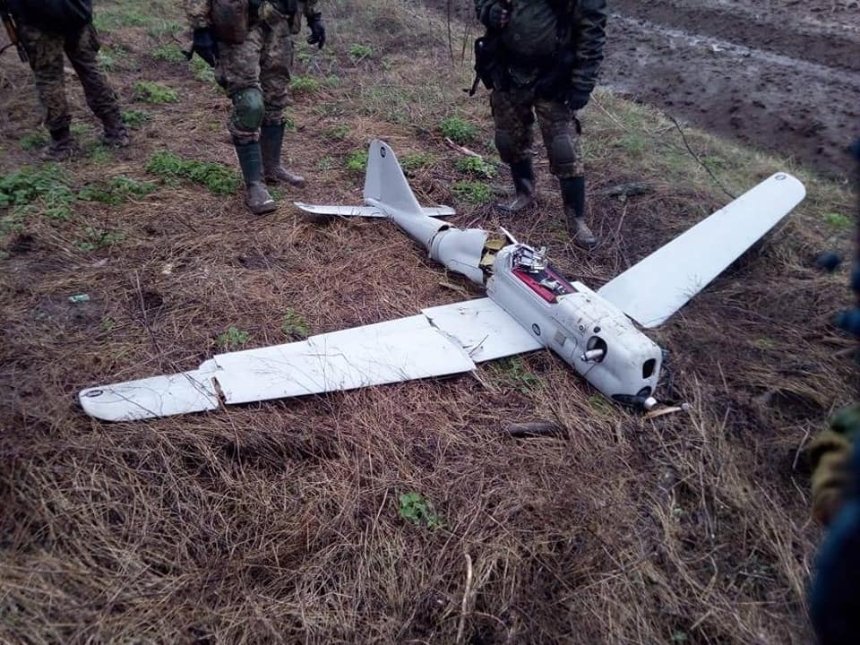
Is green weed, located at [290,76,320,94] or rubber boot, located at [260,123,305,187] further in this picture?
green weed, located at [290,76,320,94]

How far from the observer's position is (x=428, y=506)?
2543 mm

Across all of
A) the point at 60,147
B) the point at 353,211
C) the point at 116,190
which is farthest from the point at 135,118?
the point at 353,211

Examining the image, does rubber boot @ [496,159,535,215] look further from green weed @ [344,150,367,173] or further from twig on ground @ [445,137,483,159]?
green weed @ [344,150,367,173]

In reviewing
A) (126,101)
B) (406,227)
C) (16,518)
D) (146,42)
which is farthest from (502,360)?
(146,42)

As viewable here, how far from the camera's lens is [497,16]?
13.5 ft

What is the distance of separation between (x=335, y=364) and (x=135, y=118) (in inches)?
173

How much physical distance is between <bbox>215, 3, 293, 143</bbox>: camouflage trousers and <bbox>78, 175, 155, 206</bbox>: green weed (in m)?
0.89

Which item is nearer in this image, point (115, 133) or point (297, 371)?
point (297, 371)

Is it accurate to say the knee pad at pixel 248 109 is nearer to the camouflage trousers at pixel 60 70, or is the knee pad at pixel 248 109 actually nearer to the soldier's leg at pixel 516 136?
the camouflage trousers at pixel 60 70

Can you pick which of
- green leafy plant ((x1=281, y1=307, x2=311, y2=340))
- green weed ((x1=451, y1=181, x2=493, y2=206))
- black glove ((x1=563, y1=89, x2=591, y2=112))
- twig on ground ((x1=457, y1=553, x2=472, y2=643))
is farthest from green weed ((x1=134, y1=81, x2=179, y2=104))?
twig on ground ((x1=457, y1=553, x2=472, y2=643))

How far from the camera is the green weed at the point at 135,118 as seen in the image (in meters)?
5.96

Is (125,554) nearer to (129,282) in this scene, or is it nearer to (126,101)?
(129,282)

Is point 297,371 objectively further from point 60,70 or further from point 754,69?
point 754,69

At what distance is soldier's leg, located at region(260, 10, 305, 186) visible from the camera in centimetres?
472
